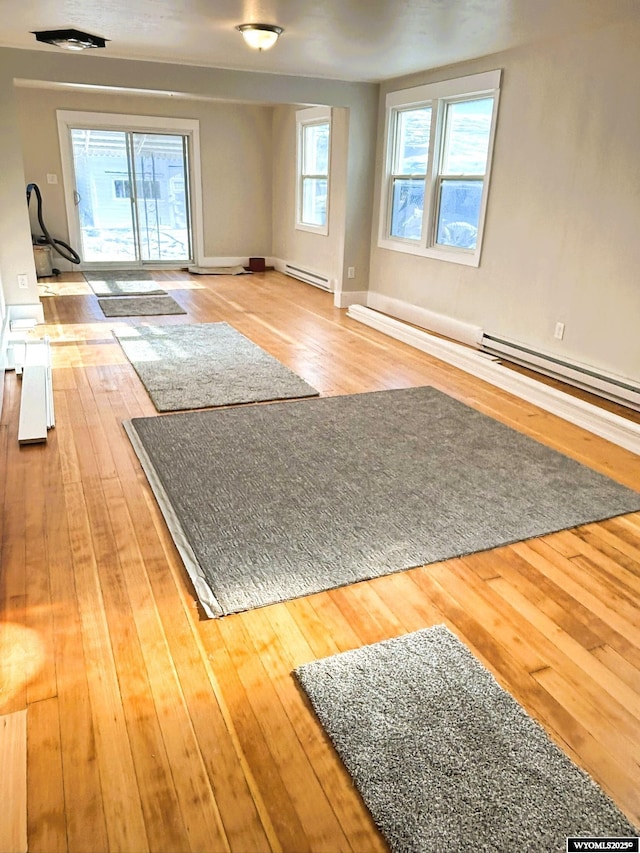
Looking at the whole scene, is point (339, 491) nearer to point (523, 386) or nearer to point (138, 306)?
point (523, 386)

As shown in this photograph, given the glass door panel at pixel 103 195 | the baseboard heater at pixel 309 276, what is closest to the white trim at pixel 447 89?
the baseboard heater at pixel 309 276

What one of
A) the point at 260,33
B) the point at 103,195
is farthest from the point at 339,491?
the point at 103,195

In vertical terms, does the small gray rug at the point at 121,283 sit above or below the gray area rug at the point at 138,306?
above

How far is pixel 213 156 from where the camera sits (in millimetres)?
9203

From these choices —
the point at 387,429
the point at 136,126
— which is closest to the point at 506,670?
the point at 387,429

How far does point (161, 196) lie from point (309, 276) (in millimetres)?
2626

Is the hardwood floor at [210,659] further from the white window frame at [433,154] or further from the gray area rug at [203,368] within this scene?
the white window frame at [433,154]

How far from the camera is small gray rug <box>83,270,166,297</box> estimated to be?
7.51m

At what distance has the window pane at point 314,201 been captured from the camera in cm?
829

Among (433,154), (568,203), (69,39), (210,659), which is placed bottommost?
(210,659)

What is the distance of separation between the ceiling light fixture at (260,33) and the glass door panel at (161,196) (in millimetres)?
5304

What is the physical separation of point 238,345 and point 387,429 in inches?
82.2

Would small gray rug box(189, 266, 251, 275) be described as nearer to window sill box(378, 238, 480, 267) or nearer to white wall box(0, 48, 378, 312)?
white wall box(0, 48, 378, 312)

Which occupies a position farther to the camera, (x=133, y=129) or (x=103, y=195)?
(x=103, y=195)
